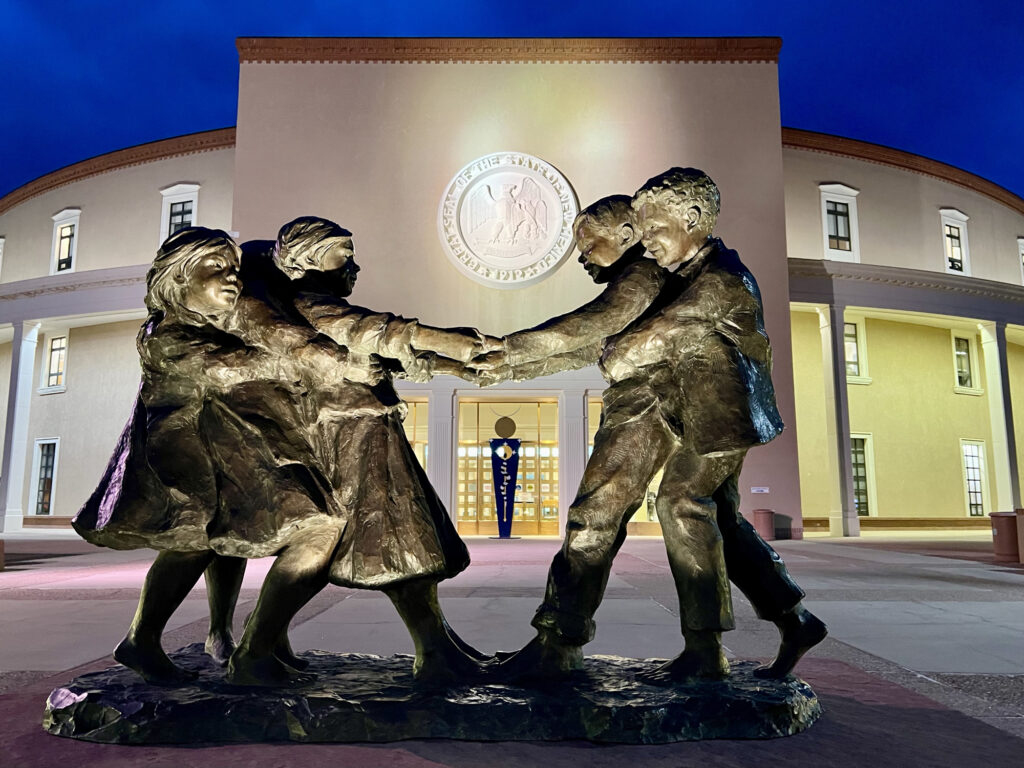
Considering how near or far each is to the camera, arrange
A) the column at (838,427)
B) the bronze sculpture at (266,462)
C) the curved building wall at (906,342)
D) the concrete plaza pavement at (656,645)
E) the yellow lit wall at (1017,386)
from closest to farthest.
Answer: the concrete plaza pavement at (656,645) < the bronze sculpture at (266,462) < the column at (838,427) < the curved building wall at (906,342) < the yellow lit wall at (1017,386)

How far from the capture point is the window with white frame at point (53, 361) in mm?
24000

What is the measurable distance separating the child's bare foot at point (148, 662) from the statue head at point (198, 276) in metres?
1.12

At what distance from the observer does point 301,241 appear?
2912 millimetres

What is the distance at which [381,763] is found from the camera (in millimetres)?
2125

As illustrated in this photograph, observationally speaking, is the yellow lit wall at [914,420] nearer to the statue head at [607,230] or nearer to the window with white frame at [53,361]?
the statue head at [607,230]

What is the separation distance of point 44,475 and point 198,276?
24.6 metres

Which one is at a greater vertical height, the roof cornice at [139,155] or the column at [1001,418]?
the roof cornice at [139,155]

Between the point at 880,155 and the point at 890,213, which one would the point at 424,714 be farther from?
the point at 880,155

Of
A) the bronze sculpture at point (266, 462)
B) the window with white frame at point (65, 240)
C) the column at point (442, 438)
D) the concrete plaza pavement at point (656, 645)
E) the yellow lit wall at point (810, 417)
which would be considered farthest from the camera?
the window with white frame at point (65, 240)

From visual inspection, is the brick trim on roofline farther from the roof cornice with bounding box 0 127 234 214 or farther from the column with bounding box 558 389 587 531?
the column with bounding box 558 389 587 531

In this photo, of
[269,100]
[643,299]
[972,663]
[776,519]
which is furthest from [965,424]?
[643,299]

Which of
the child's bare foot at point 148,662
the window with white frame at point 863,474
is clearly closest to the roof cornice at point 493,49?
the window with white frame at point 863,474

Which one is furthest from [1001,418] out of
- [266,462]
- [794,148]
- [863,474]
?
[266,462]

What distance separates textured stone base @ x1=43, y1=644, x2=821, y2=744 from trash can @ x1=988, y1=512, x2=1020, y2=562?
32.3 feet
